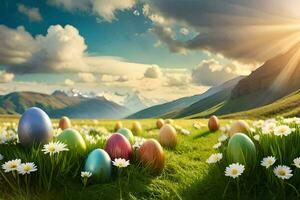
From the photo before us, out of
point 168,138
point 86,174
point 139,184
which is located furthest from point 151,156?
point 168,138

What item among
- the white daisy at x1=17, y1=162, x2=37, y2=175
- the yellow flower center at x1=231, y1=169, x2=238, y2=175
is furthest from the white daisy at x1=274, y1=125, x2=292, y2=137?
the white daisy at x1=17, y1=162, x2=37, y2=175

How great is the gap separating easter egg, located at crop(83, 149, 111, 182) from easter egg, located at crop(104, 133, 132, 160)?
68 centimetres

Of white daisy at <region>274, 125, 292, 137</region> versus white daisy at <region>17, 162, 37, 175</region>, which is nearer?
white daisy at <region>17, 162, 37, 175</region>

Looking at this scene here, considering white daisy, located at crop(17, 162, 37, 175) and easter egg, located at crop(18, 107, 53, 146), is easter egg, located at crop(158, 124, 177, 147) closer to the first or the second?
easter egg, located at crop(18, 107, 53, 146)

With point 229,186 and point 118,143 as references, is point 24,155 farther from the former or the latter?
point 229,186

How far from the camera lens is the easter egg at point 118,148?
884cm

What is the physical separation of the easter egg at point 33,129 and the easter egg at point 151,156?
6.98 feet

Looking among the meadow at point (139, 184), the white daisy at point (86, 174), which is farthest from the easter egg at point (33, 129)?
the white daisy at point (86, 174)

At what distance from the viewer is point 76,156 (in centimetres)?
841

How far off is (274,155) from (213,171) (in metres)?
1.30

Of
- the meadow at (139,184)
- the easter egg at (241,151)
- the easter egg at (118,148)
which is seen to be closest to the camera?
the meadow at (139,184)

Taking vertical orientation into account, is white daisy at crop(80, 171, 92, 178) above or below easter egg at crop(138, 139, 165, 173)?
below

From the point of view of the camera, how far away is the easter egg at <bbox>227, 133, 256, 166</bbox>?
25.8 feet

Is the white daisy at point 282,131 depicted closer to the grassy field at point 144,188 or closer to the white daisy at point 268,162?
the white daisy at point 268,162
